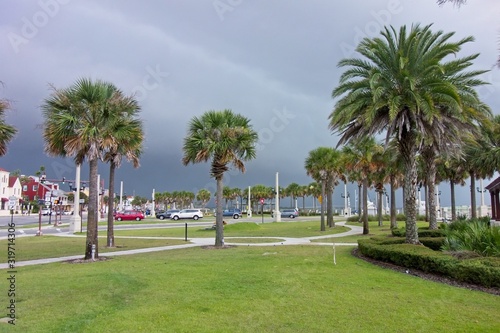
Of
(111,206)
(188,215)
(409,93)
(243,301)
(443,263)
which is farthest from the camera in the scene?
(188,215)

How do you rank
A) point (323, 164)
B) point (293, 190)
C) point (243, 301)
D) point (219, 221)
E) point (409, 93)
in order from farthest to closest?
point (293, 190), point (323, 164), point (219, 221), point (409, 93), point (243, 301)

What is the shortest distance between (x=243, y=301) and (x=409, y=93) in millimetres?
11187

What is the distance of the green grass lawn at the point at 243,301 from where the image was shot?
21.5 feet

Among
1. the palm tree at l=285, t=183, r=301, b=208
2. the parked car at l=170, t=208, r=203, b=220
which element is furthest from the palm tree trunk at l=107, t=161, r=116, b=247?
the palm tree at l=285, t=183, r=301, b=208

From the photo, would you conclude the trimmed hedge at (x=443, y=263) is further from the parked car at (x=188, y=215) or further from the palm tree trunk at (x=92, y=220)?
the parked car at (x=188, y=215)

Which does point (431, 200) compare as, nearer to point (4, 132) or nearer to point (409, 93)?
point (409, 93)

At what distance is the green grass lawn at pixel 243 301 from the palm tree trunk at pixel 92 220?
8.43 feet

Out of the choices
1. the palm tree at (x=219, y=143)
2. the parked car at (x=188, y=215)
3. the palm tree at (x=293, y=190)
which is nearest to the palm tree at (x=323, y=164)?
the palm tree at (x=219, y=143)

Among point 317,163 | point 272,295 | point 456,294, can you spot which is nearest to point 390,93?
point 456,294

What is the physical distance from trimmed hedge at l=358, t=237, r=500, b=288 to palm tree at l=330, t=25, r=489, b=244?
7.92 ft

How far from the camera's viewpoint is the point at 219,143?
20.3 metres

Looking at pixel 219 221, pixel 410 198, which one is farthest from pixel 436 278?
pixel 219 221

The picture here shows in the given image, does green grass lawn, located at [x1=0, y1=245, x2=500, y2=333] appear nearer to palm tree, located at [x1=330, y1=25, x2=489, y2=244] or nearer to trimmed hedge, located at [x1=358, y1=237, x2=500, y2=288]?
trimmed hedge, located at [x1=358, y1=237, x2=500, y2=288]

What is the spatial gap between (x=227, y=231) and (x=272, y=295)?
25047 mm
